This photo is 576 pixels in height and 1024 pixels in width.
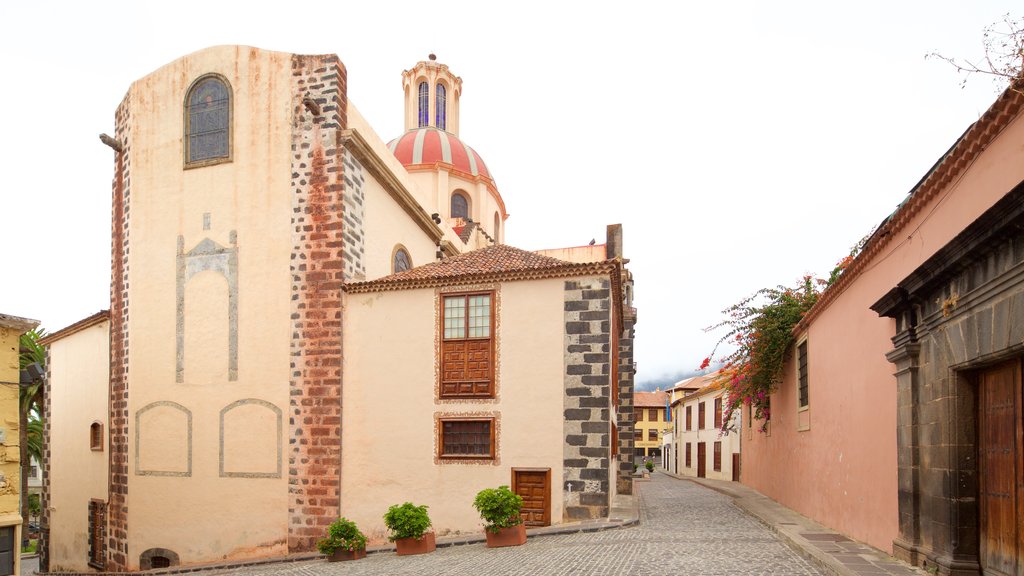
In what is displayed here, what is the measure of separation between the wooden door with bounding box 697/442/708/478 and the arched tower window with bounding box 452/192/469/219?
1714 cm

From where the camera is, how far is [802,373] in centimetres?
1480

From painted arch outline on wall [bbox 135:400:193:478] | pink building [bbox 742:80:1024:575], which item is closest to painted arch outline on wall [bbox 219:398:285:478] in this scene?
painted arch outline on wall [bbox 135:400:193:478]

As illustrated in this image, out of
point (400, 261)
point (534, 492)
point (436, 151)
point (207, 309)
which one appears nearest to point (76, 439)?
point (207, 309)

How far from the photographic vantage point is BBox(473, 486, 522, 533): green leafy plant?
39.1 ft

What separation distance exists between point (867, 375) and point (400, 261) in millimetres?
10877

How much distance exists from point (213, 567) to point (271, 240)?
19.8 feet

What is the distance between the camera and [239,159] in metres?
16.1

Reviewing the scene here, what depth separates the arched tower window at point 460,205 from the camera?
29.4 metres

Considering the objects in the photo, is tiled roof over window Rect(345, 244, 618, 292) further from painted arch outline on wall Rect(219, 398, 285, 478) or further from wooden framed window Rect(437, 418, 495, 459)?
painted arch outline on wall Rect(219, 398, 285, 478)

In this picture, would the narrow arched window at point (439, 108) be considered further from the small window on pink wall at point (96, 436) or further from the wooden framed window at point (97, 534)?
the wooden framed window at point (97, 534)

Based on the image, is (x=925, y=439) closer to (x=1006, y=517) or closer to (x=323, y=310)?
(x=1006, y=517)

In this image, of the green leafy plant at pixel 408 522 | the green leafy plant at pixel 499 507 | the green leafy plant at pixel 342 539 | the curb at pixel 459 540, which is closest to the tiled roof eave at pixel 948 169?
the curb at pixel 459 540

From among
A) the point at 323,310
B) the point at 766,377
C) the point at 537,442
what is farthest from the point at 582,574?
the point at 766,377

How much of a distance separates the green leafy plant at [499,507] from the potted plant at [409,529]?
0.91 m
